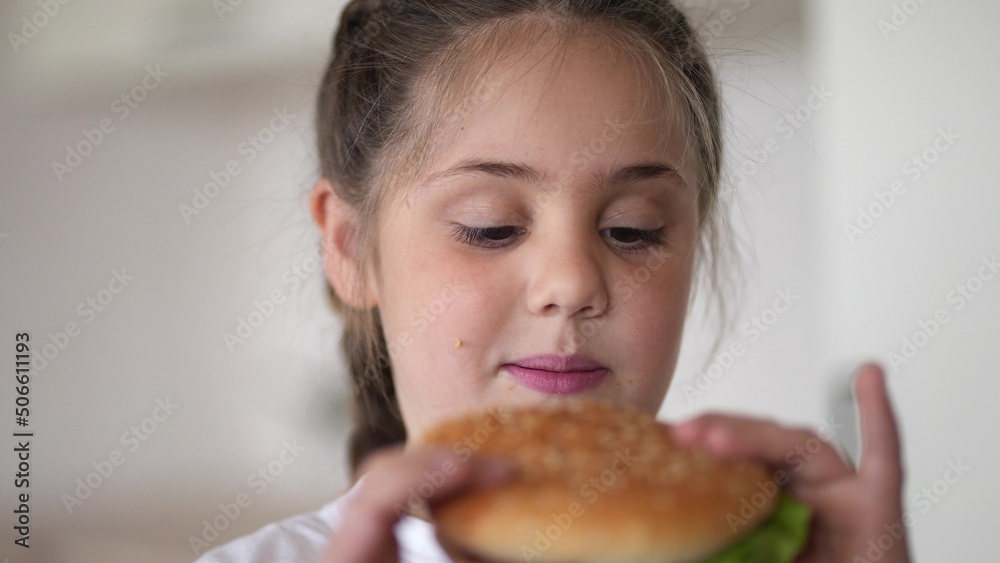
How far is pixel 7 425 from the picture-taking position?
163 cm

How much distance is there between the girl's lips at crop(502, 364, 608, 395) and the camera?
3.41ft

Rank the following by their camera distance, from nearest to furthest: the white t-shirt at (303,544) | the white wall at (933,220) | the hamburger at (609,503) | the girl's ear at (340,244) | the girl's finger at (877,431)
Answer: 1. the hamburger at (609,503)
2. the girl's finger at (877,431)
3. the white t-shirt at (303,544)
4. the girl's ear at (340,244)
5. the white wall at (933,220)

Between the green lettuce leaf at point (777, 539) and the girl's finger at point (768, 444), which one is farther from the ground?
the girl's finger at point (768, 444)

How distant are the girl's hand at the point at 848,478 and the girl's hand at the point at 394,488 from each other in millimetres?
188

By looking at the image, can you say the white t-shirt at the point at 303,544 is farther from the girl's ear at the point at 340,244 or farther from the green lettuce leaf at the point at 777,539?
the green lettuce leaf at the point at 777,539

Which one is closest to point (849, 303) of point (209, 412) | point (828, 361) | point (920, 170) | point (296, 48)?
point (828, 361)

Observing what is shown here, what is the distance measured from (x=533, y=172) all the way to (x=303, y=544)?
2.11ft

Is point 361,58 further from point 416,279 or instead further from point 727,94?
point 727,94

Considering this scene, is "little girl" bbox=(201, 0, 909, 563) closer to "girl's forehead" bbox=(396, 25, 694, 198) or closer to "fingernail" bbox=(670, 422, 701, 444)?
"girl's forehead" bbox=(396, 25, 694, 198)

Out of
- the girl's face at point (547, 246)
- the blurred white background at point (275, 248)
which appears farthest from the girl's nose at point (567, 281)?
the blurred white background at point (275, 248)

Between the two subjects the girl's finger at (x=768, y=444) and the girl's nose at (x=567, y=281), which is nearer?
the girl's finger at (x=768, y=444)

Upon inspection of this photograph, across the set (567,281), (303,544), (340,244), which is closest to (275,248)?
(340,244)

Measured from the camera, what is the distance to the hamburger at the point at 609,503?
0.61 meters

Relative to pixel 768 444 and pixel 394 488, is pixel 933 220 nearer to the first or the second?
pixel 768 444
